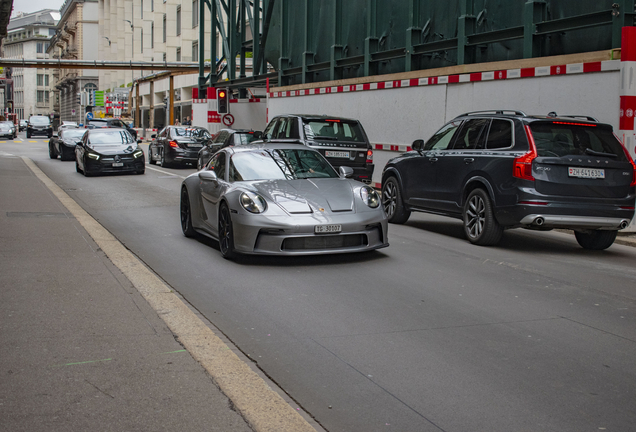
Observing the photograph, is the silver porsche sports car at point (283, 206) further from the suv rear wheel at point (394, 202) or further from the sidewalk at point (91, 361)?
the suv rear wheel at point (394, 202)

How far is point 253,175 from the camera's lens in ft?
29.5

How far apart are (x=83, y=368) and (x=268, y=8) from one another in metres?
26.8

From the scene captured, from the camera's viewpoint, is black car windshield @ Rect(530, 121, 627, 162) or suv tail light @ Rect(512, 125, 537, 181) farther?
black car windshield @ Rect(530, 121, 627, 162)

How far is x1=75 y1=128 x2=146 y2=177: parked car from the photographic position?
2212cm

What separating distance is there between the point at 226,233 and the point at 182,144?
719 inches

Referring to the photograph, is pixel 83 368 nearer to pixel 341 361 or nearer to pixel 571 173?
pixel 341 361

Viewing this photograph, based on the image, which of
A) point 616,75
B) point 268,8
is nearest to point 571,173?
point 616,75

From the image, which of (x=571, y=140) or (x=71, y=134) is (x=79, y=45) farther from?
(x=571, y=140)

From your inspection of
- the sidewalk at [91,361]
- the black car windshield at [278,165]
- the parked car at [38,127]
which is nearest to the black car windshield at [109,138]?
the black car windshield at [278,165]

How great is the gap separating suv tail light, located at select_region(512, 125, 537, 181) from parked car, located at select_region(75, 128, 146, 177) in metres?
15.7

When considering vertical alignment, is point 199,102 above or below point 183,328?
above

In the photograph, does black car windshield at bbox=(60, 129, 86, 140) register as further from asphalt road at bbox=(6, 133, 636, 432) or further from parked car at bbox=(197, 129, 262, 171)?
asphalt road at bbox=(6, 133, 636, 432)

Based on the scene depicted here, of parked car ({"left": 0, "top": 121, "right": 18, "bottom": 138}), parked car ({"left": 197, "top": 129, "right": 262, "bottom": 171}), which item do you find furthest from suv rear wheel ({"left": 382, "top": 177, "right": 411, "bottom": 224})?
parked car ({"left": 0, "top": 121, "right": 18, "bottom": 138})

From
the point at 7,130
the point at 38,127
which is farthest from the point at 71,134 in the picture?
the point at 38,127
